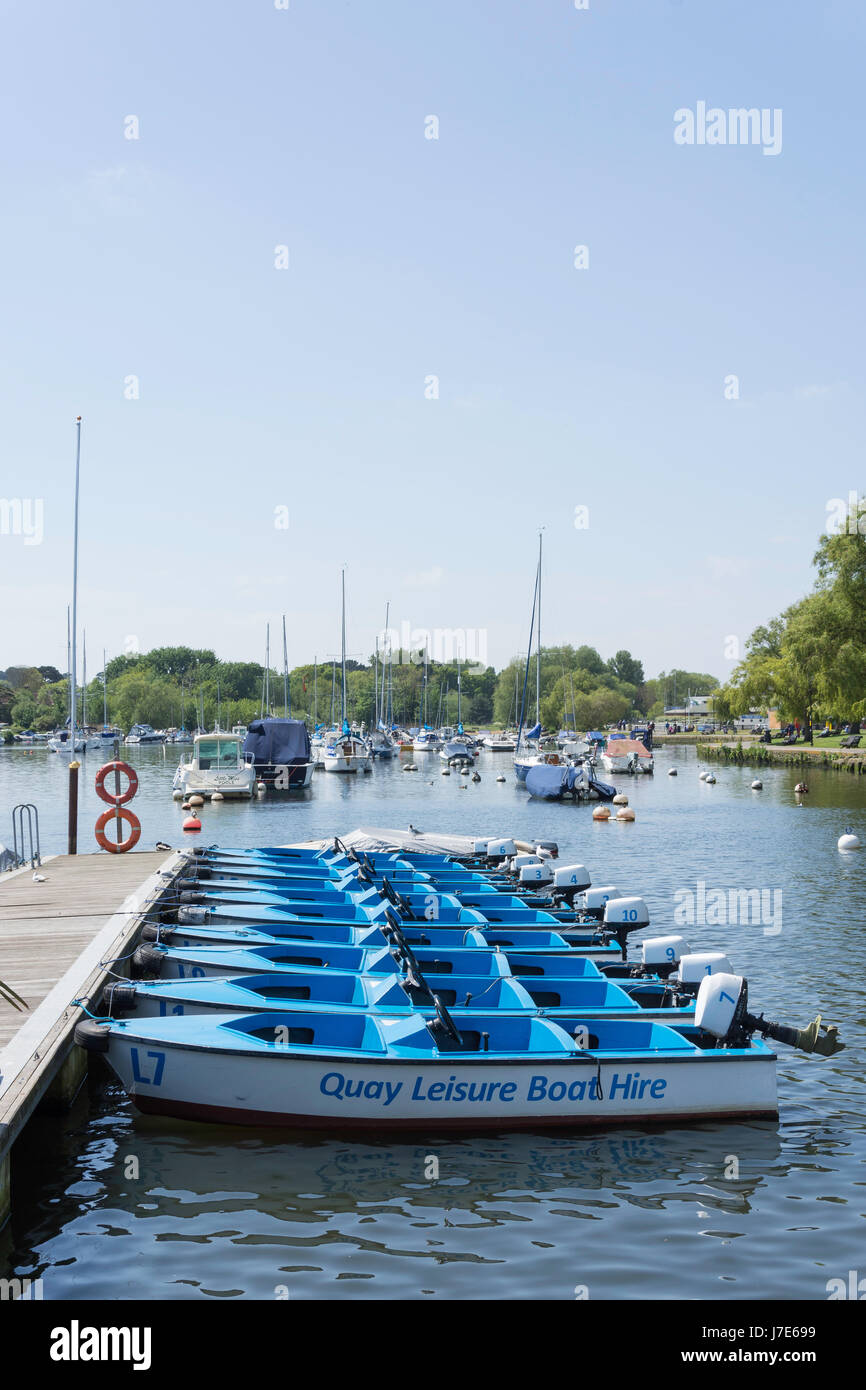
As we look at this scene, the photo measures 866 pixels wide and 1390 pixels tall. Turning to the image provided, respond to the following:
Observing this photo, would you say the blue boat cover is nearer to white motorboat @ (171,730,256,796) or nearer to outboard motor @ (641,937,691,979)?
white motorboat @ (171,730,256,796)

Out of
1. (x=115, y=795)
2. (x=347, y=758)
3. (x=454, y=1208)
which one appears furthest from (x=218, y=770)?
(x=454, y=1208)

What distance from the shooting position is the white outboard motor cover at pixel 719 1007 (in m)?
11.5

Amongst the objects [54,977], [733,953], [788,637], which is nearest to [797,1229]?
[54,977]

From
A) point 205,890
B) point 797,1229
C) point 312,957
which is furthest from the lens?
point 205,890

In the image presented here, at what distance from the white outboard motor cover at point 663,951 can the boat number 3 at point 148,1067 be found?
618 cm

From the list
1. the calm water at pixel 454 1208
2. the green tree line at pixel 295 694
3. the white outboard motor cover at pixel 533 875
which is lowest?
the calm water at pixel 454 1208


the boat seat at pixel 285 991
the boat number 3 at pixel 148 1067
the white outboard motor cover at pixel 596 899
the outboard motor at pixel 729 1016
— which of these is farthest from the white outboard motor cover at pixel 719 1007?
the white outboard motor cover at pixel 596 899

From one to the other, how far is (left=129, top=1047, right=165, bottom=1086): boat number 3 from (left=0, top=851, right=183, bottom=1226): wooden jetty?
0.62 m

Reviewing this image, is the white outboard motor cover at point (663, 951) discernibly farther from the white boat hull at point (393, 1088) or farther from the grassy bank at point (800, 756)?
the grassy bank at point (800, 756)

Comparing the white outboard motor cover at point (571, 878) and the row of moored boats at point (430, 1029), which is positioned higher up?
the white outboard motor cover at point (571, 878)

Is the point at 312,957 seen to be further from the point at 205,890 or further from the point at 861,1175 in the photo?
the point at 861,1175

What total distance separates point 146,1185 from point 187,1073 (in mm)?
1118

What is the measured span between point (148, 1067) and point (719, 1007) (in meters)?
5.73
